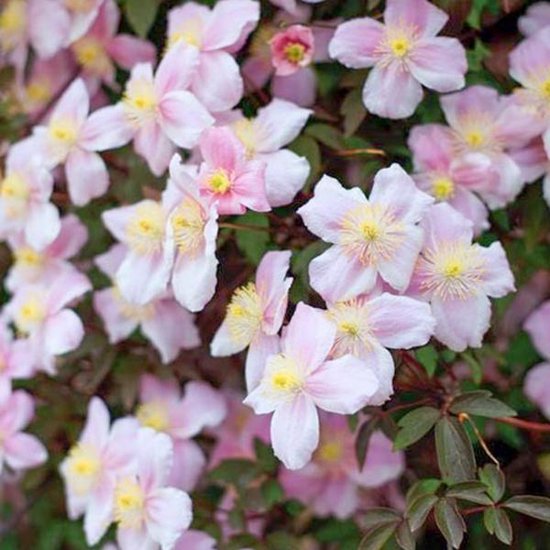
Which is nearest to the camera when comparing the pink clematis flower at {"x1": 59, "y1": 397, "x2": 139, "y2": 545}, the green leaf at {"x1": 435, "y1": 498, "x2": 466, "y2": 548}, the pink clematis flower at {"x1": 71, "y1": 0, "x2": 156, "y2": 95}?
the green leaf at {"x1": 435, "y1": 498, "x2": 466, "y2": 548}

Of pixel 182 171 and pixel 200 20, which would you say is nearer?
pixel 182 171

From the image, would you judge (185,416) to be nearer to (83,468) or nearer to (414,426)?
(83,468)

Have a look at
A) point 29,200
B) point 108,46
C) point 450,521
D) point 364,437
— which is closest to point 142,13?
point 108,46

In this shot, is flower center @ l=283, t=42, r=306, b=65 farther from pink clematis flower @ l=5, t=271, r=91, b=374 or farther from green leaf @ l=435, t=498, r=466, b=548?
green leaf @ l=435, t=498, r=466, b=548

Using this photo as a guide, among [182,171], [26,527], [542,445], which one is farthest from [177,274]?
[26,527]

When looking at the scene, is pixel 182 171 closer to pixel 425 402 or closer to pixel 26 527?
pixel 425 402

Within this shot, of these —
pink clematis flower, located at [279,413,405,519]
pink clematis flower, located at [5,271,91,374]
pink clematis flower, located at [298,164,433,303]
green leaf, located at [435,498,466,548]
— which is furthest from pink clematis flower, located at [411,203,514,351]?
pink clematis flower, located at [5,271,91,374]
